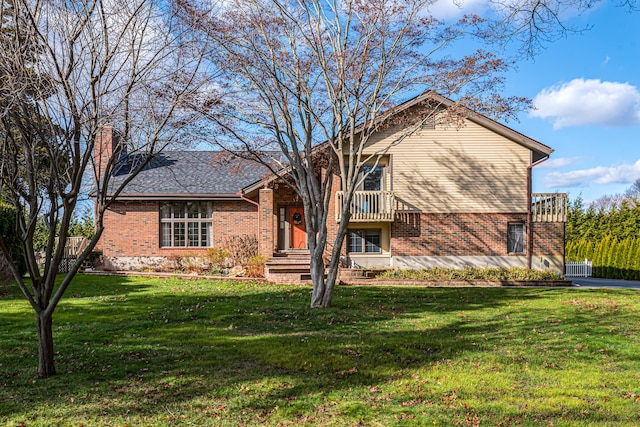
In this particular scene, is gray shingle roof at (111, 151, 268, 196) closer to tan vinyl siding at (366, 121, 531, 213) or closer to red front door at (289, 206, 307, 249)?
red front door at (289, 206, 307, 249)

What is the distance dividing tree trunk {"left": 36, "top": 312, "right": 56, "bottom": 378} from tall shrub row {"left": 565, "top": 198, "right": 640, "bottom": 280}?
92.9ft

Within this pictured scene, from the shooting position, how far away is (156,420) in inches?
204

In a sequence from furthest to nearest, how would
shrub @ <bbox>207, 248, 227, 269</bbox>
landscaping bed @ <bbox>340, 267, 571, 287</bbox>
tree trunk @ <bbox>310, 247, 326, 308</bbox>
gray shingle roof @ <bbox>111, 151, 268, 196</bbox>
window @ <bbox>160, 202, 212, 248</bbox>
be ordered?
window @ <bbox>160, 202, 212, 248</bbox> < gray shingle roof @ <bbox>111, 151, 268, 196</bbox> < shrub @ <bbox>207, 248, 227, 269</bbox> < landscaping bed @ <bbox>340, 267, 571, 287</bbox> < tree trunk @ <bbox>310, 247, 326, 308</bbox>

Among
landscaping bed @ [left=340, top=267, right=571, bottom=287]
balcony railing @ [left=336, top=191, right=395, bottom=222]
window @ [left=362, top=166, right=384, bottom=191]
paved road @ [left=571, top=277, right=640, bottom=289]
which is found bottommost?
paved road @ [left=571, top=277, right=640, bottom=289]

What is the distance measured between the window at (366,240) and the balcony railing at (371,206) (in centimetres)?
111

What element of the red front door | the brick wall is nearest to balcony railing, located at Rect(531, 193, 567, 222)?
the red front door

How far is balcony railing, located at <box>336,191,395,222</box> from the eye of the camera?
19.4 meters

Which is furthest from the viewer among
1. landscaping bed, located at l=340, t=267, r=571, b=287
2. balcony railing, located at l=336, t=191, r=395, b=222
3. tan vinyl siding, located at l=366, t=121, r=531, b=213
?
tan vinyl siding, located at l=366, t=121, r=531, b=213

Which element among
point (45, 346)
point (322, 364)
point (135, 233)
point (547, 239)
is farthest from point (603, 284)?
point (45, 346)

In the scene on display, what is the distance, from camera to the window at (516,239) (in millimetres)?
20125

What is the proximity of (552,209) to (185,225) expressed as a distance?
1500 cm

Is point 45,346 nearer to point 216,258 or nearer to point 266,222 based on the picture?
point 266,222

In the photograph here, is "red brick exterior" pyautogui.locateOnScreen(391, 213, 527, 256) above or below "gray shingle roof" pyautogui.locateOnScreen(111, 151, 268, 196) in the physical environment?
below

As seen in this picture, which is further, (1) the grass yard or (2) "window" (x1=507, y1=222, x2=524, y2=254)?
(2) "window" (x1=507, y1=222, x2=524, y2=254)
